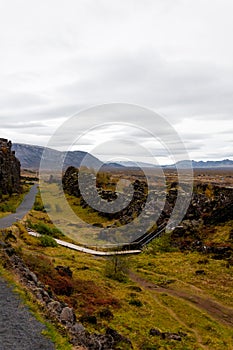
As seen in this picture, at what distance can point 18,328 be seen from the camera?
47.6ft

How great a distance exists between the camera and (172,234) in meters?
51.7

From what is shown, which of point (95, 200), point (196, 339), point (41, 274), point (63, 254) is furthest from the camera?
Result: point (95, 200)

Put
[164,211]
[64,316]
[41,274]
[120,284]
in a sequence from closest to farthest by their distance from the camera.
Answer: [64,316] → [41,274] → [120,284] → [164,211]

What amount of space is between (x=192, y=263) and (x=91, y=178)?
183 feet

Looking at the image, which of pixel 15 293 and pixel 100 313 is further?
pixel 100 313

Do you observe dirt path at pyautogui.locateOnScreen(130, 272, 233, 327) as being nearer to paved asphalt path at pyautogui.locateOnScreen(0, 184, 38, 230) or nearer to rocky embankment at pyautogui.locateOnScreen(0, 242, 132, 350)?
rocky embankment at pyautogui.locateOnScreen(0, 242, 132, 350)

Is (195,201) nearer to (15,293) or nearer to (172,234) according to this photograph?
(172,234)

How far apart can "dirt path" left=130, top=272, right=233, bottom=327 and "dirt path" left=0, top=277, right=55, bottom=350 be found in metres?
16.1

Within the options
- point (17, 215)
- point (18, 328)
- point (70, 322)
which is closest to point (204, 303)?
point (70, 322)

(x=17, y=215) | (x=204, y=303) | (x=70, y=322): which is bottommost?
(x=204, y=303)

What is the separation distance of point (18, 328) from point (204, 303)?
19.3 metres

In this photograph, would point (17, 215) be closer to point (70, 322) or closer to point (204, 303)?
point (204, 303)

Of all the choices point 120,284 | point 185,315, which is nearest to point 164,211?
point 120,284

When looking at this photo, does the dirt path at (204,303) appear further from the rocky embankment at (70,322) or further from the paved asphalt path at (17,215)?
the paved asphalt path at (17,215)
